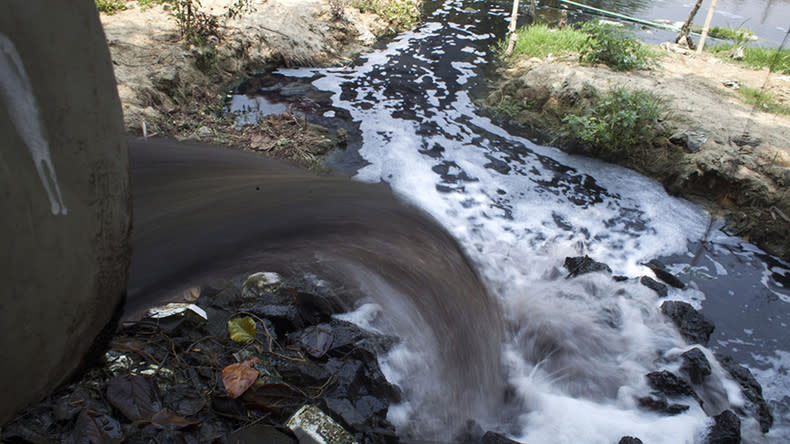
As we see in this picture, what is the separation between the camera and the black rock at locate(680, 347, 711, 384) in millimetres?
3135

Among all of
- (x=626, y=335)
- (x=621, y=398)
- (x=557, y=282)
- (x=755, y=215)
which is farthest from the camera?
(x=755, y=215)

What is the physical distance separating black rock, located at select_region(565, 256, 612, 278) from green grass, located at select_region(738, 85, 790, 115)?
4233mm

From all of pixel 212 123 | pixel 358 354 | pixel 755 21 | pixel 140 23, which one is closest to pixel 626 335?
pixel 358 354

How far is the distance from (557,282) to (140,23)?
7.17 meters

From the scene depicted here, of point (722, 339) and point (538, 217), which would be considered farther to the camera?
point (538, 217)

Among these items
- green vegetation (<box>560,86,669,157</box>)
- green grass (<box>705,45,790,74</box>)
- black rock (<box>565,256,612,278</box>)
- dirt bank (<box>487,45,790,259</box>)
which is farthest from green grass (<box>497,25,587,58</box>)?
black rock (<box>565,256,612,278</box>)

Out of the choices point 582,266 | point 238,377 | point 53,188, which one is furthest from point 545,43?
point 53,188

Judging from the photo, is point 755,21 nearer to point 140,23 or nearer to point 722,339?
point 722,339

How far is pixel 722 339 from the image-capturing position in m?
3.63

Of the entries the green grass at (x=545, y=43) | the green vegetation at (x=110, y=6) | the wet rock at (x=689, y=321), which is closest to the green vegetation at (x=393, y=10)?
the green grass at (x=545, y=43)

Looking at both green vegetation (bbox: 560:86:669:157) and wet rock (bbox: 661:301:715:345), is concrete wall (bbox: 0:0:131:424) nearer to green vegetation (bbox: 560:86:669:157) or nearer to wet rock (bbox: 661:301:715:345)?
wet rock (bbox: 661:301:715:345)

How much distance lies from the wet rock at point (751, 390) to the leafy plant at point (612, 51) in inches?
223

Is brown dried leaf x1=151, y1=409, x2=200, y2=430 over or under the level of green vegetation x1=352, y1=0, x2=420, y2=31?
under

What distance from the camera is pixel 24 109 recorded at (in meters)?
1.36
